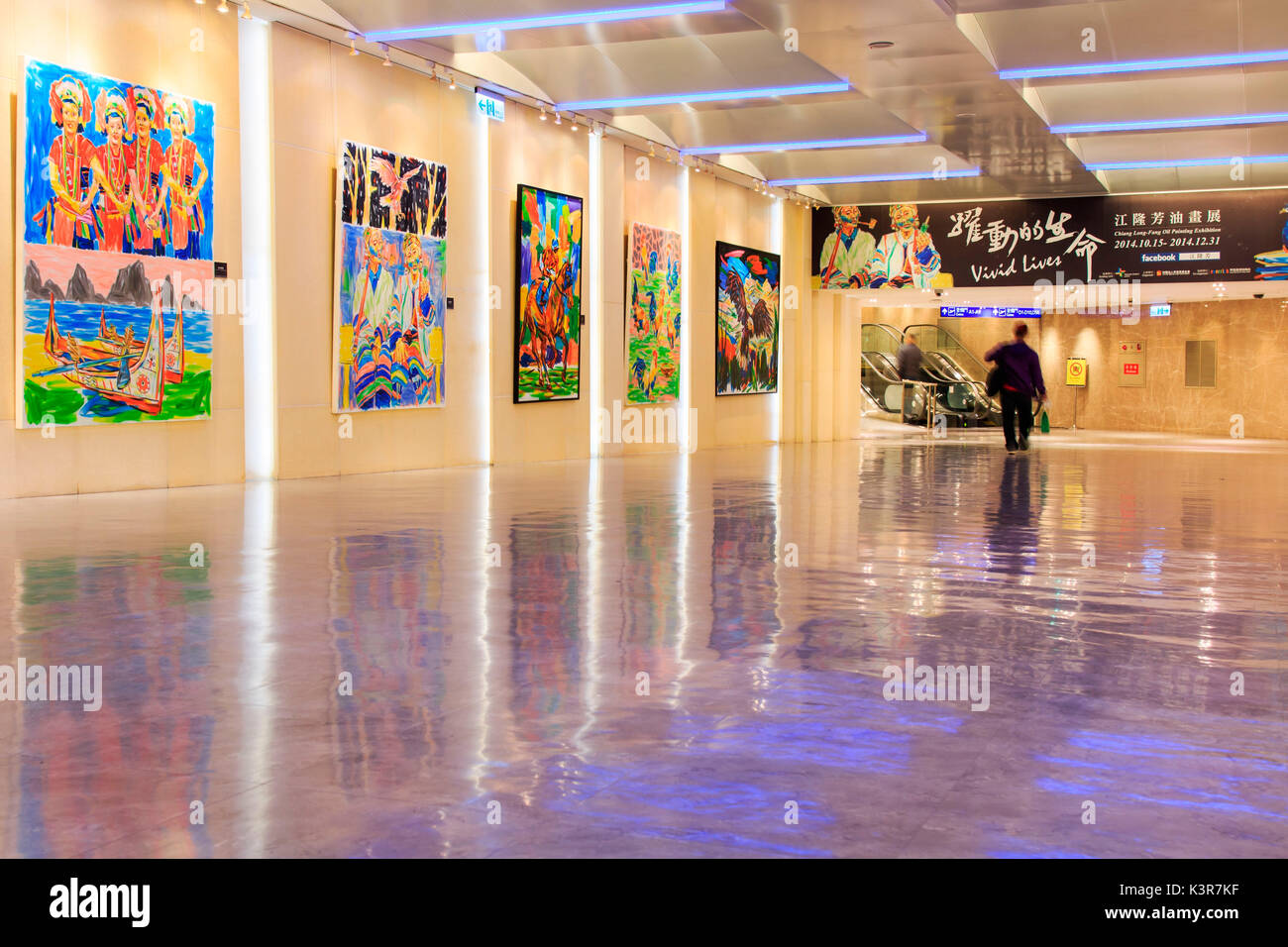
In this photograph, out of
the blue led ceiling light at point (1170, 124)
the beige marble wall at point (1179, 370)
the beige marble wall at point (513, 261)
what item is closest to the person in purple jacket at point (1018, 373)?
the blue led ceiling light at point (1170, 124)

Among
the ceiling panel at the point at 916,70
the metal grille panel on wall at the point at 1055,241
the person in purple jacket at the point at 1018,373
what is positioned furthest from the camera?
the metal grille panel on wall at the point at 1055,241

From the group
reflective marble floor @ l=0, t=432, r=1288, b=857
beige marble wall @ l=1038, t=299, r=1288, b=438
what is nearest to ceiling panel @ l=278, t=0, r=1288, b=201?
reflective marble floor @ l=0, t=432, r=1288, b=857

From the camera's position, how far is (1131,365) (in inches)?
1258

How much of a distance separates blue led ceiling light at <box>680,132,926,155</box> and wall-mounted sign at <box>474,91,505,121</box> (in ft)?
13.7

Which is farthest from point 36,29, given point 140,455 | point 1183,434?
point 1183,434

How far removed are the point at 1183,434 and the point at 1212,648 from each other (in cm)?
2671

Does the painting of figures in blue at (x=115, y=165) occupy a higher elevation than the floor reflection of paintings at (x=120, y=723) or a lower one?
higher

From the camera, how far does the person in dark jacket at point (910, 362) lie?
31.1 m

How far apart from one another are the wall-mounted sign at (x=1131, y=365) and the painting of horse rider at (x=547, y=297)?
1907 centimetres

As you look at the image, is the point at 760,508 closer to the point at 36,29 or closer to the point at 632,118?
the point at 36,29

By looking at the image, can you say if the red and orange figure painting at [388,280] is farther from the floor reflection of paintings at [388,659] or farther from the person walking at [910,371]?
the person walking at [910,371]

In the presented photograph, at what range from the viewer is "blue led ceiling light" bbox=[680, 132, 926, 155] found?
18.3 meters

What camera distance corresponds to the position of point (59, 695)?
375 cm

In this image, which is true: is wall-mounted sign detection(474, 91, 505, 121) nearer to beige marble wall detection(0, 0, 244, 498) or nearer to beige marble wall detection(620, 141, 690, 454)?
beige marble wall detection(620, 141, 690, 454)
